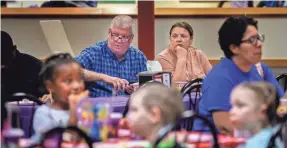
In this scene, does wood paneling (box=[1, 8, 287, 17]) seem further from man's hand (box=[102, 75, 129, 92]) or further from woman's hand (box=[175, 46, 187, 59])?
man's hand (box=[102, 75, 129, 92])

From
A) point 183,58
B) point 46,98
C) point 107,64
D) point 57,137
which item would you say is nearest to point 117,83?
point 46,98

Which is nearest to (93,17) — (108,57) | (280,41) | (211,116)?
(280,41)

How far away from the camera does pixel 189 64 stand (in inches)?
191

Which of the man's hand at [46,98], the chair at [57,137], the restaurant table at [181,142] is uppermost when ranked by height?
the chair at [57,137]

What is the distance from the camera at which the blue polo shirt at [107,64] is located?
421 centimetres

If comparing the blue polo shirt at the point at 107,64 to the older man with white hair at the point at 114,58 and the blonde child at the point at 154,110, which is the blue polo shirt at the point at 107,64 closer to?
the older man with white hair at the point at 114,58

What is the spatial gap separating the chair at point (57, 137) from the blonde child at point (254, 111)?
563 mm

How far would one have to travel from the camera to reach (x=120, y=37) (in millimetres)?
4180

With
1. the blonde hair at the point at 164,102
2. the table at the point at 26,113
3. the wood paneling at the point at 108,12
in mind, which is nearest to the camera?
the blonde hair at the point at 164,102

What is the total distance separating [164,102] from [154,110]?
0.15ft

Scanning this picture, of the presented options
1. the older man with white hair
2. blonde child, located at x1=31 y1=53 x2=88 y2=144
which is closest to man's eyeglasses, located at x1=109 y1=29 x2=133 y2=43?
the older man with white hair

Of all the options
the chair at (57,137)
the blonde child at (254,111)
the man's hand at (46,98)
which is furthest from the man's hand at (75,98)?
the man's hand at (46,98)

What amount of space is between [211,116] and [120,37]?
1.34 meters

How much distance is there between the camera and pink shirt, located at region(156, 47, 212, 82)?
15.8 ft
